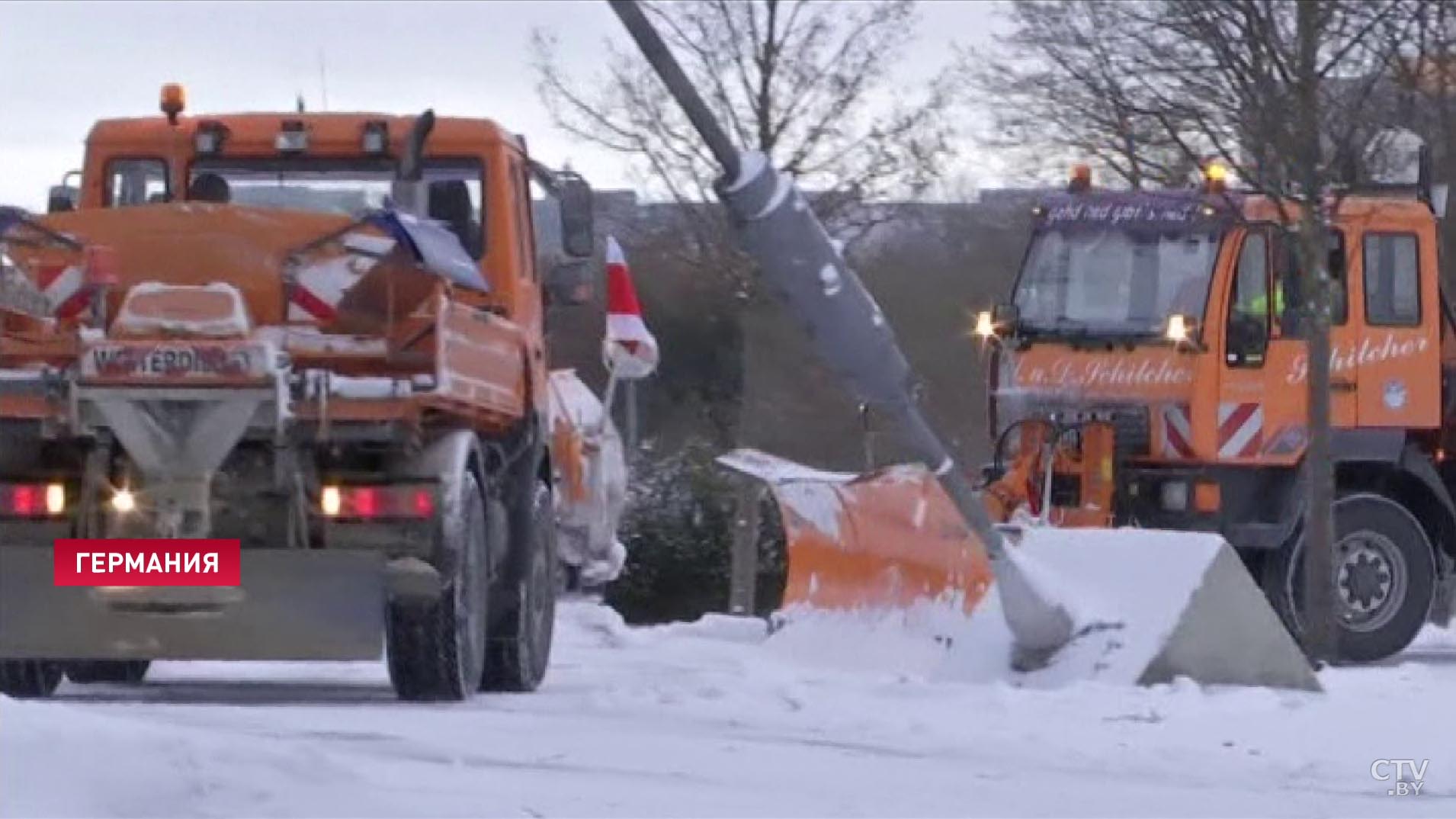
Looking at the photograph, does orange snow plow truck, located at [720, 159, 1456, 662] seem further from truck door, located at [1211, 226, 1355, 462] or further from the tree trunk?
the tree trunk

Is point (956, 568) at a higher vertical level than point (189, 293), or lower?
lower

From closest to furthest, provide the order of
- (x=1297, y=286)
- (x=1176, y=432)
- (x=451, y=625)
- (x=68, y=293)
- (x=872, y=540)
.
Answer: (x=68, y=293) < (x=451, y=625) < (x=872, y=540) < (x=1297, y=286) < (x=1176, y=432)

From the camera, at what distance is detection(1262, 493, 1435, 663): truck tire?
16.8 meters

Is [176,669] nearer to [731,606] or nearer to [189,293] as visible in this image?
[189,293]

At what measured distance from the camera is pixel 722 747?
996 centimetres

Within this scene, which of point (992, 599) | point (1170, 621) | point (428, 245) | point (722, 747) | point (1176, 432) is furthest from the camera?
point (1176, 432)

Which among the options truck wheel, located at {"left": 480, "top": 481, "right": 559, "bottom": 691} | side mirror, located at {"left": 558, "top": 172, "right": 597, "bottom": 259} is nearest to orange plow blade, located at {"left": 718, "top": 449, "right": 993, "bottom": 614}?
truck wheel, located at {"left": 480, "top": 481, "right": 559, "bottom": 691}

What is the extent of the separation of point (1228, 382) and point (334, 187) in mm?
6078

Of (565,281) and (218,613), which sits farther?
(565,281)

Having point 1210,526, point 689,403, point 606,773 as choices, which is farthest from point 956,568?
point 689,403

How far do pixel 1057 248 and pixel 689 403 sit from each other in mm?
18642

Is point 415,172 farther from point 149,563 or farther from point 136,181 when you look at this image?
point 149,563

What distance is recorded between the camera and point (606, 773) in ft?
29.6

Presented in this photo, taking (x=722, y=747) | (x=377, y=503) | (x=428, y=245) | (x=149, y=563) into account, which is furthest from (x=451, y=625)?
(x=722, y=747)
